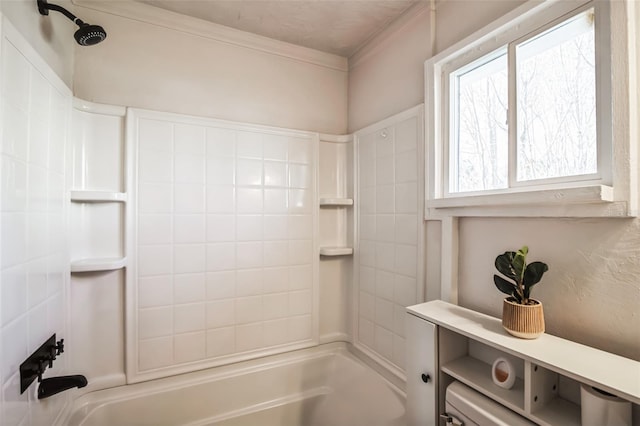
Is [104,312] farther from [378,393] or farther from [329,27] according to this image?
[329,27]

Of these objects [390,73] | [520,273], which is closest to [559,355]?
[520,273]

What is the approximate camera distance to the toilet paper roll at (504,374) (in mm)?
975

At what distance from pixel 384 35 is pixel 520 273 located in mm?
1525

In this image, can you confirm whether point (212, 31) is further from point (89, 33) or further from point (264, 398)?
point (264, 398)

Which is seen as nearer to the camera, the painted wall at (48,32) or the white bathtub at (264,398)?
the painted wall at (48,32)

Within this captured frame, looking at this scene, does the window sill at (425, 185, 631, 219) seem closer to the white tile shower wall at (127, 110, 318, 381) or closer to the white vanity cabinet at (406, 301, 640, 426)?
the white vanity cabinet at (406, 301, 640, 426)

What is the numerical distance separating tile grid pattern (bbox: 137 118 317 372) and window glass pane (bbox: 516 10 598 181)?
122cm

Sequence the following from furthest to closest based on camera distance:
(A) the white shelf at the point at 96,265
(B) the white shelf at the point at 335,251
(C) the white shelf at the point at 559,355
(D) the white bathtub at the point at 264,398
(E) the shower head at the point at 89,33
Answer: (B) the white shelf at the point at 335,251 < (D) the white bathtub at the point at 264,398 < (A) the white shelf at the point at 96,265 < (E) the shower head at the point at 89,33 < (C) the white shelf at the point at 559,355

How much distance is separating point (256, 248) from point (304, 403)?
40.5 inches

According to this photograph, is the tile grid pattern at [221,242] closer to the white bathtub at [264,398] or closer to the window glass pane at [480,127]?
the white bathtub at [264,398]

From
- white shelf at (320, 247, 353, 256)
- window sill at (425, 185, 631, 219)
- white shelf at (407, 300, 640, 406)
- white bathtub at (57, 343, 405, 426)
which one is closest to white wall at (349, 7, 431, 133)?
window sill at (425, 185, 631, 219)

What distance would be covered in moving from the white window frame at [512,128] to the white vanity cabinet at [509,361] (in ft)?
1.34

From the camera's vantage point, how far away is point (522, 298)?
3.15 feet

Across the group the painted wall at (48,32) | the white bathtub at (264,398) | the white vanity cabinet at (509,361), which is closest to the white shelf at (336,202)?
the white vanity cabinet at (509,361)
